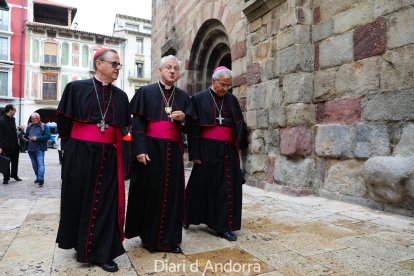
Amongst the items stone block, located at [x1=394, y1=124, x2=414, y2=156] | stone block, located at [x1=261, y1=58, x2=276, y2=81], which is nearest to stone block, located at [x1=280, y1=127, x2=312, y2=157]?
stone block, located at [x1=261, y1=58, x2=276, y2=81]

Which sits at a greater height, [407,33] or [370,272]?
[407,33]

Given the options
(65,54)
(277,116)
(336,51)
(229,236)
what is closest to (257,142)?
(277,116)

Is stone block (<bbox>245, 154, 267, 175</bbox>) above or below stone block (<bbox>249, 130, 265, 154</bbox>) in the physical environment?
below

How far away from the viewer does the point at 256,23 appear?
571cm

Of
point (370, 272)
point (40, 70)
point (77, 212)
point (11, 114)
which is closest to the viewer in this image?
point (370, 272)

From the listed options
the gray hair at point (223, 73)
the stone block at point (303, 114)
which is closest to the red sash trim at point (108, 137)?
the gray hair at point (223, 73)

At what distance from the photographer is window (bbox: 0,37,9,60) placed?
27172 millimetres

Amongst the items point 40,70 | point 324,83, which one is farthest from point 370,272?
point 40,70

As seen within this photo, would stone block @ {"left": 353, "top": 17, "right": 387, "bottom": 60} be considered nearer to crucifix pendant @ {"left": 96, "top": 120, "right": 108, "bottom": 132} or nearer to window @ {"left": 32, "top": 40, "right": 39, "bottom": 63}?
crucifix pendant @ {"left": 96, "top": 120, "right": 108, "bottom": 132}

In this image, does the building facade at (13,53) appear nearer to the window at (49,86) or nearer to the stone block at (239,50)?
the window at (49,86)

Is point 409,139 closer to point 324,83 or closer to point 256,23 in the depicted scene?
point 324,83

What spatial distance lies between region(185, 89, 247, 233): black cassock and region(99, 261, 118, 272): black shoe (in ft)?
3.40

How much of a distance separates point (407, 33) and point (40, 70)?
2965cm

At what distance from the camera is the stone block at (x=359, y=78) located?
3.88 meters
